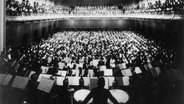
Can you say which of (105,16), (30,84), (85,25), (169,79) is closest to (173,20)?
(169,79)

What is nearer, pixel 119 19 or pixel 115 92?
pixel 115 92

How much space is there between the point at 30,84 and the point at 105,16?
26.0m

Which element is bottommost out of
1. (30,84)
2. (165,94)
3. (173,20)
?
(165,94)

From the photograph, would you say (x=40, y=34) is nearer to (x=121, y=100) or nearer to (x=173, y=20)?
(x=173, y=20)

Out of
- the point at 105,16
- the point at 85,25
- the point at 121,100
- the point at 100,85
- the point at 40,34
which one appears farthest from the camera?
the point at 85,25

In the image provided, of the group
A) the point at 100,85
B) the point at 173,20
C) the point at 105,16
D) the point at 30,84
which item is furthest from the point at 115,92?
the point at 105,16

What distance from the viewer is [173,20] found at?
12.0 m

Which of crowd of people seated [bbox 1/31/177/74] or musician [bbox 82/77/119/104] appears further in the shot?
crowd of people seated [bbox 1/31/177/74]

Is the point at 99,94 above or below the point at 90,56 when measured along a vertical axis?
above

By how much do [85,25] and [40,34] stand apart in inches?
497

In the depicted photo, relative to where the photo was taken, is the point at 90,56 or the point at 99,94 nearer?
the point at 99,94

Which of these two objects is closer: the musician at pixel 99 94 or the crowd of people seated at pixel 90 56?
the musician at pixel 99 94

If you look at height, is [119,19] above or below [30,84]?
above

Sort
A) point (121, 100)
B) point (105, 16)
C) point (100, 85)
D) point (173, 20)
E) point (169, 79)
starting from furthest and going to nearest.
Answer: point (105, 16) → point (173, 20) → point (169, 79) → point (121, 100) → point (100, 85)
